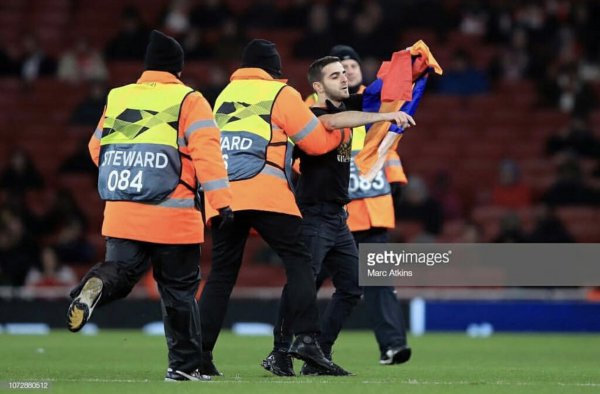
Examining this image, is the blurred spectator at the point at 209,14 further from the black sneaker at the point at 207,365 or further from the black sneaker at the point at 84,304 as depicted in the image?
the black sneaker at the point at 84,304

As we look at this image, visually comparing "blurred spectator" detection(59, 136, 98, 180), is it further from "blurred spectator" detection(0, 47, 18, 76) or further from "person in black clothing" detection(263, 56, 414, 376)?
"person in black clothing" detection(263, 56, 414, 376)

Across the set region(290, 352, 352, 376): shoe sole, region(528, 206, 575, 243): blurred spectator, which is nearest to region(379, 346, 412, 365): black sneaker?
region(290, 352, 352, 376): shoe sole

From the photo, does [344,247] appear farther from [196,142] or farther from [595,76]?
[595,76]

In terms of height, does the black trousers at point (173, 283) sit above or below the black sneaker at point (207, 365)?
above

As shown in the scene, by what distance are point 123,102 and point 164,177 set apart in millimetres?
550

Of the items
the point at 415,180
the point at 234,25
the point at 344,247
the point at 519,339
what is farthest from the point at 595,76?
the point at 344,247

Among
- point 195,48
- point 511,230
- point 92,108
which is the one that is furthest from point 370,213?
point 195,48

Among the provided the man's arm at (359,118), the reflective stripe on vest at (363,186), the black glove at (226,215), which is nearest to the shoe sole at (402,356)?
the reflective stripe on vest at (363,186)

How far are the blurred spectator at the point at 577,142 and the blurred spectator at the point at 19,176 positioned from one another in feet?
22.4

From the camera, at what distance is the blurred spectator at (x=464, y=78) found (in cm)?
2027

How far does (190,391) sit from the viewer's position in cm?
764

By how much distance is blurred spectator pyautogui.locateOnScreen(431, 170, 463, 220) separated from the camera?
18297 millimetres

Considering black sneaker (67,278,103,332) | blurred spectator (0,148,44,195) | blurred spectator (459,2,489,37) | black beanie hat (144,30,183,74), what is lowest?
black sneaker (67,278,103,332)

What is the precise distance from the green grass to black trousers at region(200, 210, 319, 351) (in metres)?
0.37
